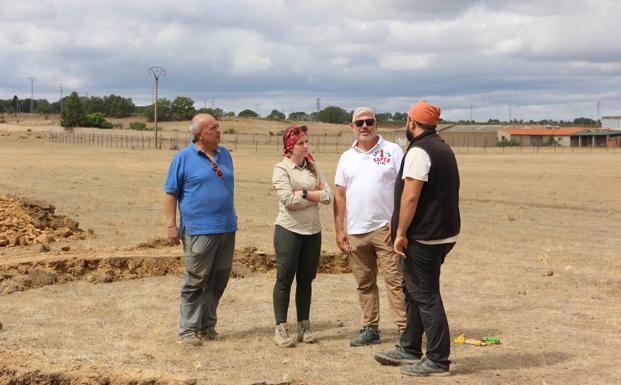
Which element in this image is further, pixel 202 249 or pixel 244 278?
pixel 244 278

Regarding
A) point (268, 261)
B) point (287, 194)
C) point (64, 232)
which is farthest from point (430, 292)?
point (64, 232)

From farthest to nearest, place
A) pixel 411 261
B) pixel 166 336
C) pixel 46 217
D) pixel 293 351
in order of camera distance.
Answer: pixel 46 217 → pixel 166 336 → pixel 293 351 → pixel 411 261

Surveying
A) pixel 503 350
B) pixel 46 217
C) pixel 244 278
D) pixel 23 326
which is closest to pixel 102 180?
pixel 46 217

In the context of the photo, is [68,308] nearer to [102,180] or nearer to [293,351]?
[293,351]

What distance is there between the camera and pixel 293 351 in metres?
6.77

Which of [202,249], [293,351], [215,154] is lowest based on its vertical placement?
[293,351]

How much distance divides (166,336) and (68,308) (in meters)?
1.66

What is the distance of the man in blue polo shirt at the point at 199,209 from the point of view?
22.6 ft

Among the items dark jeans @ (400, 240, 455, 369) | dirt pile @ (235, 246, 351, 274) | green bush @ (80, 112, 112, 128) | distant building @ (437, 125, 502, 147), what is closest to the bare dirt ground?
dirt pile @ (235, 246, 351, 274)

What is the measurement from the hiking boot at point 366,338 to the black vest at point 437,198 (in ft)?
4.77

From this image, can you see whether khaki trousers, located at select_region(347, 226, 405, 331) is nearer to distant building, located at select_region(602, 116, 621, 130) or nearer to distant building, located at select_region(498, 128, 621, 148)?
distant building, located at select_region(498, 128, 621, 148)

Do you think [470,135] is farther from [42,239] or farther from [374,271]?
[374,271]

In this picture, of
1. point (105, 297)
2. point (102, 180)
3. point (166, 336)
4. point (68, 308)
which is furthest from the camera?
point (102, 180)

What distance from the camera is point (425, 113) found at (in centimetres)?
Answer: 587
